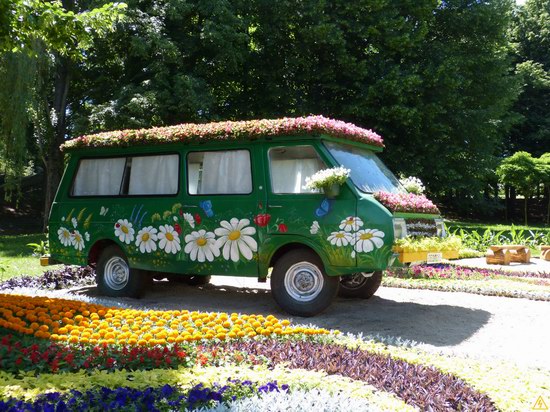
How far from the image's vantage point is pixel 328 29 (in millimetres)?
20672

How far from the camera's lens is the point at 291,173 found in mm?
7520

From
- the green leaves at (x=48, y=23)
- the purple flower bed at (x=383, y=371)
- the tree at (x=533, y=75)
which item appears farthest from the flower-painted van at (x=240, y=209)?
the tree at (x=533, y=75)

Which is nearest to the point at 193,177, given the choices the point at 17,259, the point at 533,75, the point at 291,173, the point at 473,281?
the point at 291,173

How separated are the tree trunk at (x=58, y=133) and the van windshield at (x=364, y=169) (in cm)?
1649

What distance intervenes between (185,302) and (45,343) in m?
3.45

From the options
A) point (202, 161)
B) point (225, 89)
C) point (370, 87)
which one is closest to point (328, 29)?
point (370, 87)

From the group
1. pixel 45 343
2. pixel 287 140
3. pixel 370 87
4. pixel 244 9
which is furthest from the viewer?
pixel 244 9

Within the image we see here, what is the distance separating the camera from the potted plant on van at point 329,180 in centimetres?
684

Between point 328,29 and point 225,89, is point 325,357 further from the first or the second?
point 225,89

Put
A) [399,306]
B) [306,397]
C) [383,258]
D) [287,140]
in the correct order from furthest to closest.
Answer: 1. [399,306]
2. [287,140]
3. [383,258]
4. [306,397]

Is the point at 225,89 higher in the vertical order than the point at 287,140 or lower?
higher

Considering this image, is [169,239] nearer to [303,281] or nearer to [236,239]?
[236,239]

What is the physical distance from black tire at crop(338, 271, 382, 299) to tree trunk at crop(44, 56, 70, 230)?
52.3 ft

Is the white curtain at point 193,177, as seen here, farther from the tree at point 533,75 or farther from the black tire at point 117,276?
the tree at point 533,75
